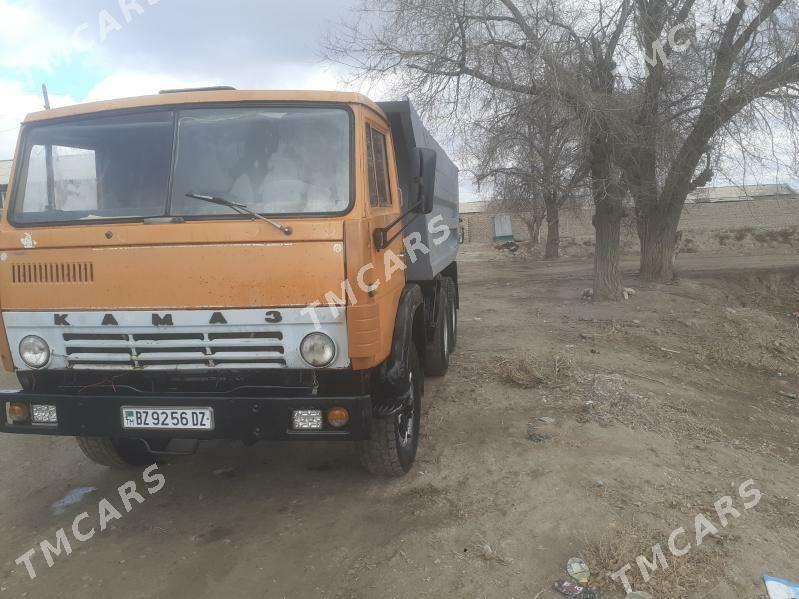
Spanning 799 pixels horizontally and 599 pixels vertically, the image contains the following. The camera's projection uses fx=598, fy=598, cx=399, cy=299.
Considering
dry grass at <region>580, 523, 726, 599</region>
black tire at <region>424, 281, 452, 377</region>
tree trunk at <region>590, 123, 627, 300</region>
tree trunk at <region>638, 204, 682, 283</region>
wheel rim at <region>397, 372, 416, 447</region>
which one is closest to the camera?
dry grass at <region>580, 523, 726, 599</region>

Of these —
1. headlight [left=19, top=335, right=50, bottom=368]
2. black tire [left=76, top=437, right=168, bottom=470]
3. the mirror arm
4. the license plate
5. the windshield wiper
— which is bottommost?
black tire [left=76, top=437, right=168, bottom=470]

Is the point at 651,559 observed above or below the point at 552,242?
below

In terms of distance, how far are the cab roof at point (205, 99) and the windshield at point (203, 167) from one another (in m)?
0.06

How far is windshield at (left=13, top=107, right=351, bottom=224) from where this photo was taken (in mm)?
3379

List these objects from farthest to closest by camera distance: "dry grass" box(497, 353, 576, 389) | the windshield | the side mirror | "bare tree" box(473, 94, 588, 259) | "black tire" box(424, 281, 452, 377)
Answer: "bare tree" box(473, 94, 588, 259), "black tire" box(424, 281, 452, 377), "dry grass" box(497, 353, 576, 389), the side mirror, the windshield

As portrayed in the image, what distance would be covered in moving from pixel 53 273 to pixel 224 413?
124cm

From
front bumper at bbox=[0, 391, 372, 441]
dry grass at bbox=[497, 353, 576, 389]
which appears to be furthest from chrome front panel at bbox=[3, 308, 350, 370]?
dry grass at bbox=[497, 353, 576, 389]

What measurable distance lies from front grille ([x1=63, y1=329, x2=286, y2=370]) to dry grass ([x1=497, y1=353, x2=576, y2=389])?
3.42 m

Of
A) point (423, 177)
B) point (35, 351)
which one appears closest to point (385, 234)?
point (423, 177)

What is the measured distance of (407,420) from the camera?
164 inches

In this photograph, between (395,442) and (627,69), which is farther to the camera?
(627,69)

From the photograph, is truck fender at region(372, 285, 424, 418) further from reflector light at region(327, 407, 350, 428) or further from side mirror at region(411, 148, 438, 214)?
side mirror at region(411, 148, 438, 214)

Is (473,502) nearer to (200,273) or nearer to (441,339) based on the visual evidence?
(200,273)

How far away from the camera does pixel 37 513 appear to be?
4039 mm
